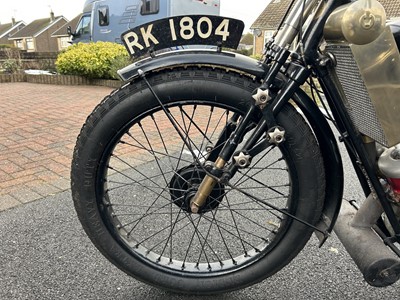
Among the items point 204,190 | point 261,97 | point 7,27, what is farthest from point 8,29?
point 261,97

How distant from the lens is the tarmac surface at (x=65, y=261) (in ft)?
5.15

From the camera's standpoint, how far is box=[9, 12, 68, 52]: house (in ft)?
152

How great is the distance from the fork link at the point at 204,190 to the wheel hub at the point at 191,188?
0.04m

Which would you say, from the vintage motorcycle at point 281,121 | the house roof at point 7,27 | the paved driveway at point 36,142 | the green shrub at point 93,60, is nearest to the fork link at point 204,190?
the vintage motorcycle at point 281,121

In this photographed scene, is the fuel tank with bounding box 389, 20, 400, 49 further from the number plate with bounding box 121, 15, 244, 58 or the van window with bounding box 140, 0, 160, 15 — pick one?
the van window with bounding box 140, 0, 160, 15

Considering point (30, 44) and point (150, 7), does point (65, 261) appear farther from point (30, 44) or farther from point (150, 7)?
point (30, 44)

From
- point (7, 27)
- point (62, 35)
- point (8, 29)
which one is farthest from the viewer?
point (7, 27)

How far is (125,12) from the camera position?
1096 cm

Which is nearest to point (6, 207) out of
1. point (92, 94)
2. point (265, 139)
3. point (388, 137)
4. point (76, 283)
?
point (76, 283)

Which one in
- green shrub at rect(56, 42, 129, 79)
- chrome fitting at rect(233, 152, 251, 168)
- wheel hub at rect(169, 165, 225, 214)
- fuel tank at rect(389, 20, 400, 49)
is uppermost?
fuel tank at rect(389, 20, 400, 49)

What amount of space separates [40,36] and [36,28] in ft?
12.4

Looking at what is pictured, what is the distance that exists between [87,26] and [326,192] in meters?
12.6

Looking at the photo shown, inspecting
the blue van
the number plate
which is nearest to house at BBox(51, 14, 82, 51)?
the blue van

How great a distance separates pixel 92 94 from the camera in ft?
24.0
